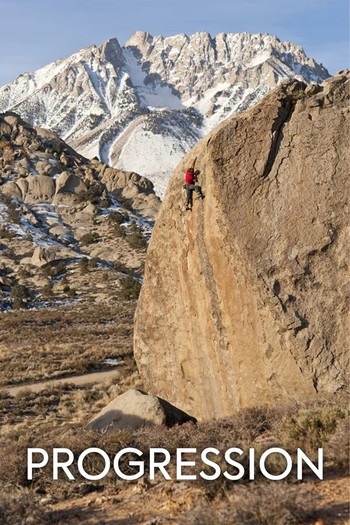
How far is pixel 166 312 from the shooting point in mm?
13281

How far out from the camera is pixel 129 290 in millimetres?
49469

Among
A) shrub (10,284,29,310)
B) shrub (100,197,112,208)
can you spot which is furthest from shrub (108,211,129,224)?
shrub (10,284,29,310)

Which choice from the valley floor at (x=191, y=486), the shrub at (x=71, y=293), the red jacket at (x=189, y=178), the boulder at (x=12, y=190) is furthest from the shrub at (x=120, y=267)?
the red jacket at (x=189, y=178)

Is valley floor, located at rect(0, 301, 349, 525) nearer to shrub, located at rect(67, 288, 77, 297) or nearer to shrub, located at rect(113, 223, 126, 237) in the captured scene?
shrub, located at rect(67, 288, 77, 297)

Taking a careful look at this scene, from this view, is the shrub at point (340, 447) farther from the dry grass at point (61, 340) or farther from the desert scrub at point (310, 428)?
the dry grass at point (61, 340)

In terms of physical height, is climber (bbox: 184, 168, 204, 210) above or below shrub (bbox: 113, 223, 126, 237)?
below

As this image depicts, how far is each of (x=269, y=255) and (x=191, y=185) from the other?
2.45m

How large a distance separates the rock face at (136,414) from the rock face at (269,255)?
4.13ft

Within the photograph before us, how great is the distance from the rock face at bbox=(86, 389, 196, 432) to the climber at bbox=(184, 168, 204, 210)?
13.9 feet

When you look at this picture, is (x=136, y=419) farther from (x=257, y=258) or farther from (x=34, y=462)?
(x=257, y=258)

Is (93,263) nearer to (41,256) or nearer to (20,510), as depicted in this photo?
(41,256)


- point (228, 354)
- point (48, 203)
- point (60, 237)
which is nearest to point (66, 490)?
point (228, 354)

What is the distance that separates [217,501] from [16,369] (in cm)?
1931

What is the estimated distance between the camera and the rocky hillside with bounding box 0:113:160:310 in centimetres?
5531
